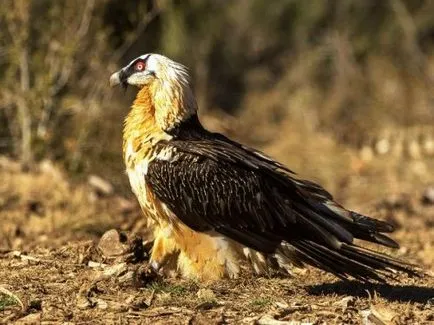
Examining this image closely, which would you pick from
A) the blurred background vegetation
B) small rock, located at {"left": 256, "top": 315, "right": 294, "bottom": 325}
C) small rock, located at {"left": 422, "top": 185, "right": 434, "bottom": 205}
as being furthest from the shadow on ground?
small rock, located at {"left": 422, "top": 185, "right": 434, "bottom": 205}

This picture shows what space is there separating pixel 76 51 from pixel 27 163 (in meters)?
1.71

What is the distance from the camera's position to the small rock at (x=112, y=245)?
848 cm

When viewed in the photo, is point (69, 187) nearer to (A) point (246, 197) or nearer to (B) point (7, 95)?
(B) point (7, 95)

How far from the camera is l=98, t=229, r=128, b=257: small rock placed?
8.48 meters

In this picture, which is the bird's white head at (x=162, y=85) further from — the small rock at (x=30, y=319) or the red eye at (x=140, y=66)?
the small rock at (x=30, y=319)

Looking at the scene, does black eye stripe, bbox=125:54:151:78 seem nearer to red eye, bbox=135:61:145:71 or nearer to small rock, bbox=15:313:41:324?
red eye, bbox=135:61:145:71

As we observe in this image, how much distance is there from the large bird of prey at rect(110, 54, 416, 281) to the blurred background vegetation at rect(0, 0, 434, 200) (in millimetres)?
→ 6167

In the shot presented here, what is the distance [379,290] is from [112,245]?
2.22 meters

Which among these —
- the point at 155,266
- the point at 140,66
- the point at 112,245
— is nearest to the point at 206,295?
the point at 155,266

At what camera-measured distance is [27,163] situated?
14.4m

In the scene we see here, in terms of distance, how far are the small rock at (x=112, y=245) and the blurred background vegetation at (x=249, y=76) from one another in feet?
18.4

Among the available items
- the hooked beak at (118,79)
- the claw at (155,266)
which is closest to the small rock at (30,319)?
the claw at (155,266)

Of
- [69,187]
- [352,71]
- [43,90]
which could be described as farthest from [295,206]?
[352,71]

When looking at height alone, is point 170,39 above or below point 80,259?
above
